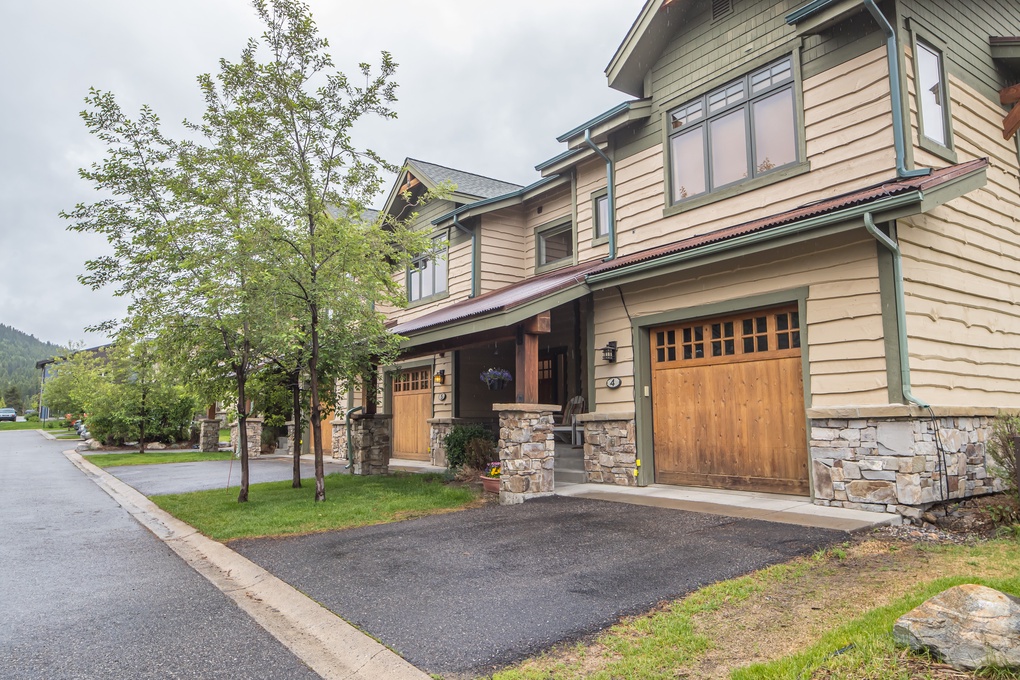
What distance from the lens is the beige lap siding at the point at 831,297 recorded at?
6.84 meters

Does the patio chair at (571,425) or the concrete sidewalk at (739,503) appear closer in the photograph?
the concrete sidewalk at (739,503)

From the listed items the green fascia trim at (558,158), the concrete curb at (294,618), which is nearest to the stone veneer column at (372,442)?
the concrete curb at (294,618)

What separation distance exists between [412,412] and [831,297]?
1151cm

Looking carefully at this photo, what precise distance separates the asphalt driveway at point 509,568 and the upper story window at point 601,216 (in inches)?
216

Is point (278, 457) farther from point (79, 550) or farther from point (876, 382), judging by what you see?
point (876, 382)

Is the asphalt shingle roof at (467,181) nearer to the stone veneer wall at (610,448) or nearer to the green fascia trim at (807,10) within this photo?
the stone veneer wall at (610,448)

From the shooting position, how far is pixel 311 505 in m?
8.80

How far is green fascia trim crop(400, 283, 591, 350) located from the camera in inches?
332

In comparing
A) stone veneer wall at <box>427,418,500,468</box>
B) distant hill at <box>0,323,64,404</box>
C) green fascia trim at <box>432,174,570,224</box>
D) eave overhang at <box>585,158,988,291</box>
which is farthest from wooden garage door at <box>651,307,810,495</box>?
distant hill at <box>0,323,64,404</box>

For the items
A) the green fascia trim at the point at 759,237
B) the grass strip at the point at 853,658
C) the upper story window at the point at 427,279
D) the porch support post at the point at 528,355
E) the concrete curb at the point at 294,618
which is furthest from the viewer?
the upper story window at the point at 427,279

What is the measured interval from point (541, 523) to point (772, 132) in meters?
6.12

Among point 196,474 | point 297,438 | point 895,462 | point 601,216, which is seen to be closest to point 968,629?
point 895,462

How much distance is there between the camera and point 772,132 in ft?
28.1

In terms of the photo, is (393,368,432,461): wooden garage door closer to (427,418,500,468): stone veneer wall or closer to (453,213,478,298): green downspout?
(427,418,500,468): stone veneer wall
